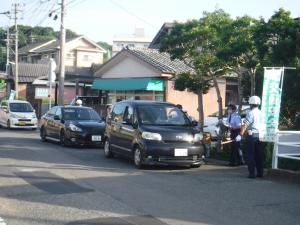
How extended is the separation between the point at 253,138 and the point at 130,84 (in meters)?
19.2

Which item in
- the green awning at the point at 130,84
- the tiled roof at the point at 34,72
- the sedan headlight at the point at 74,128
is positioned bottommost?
the sedan headlight at the point at 74,128

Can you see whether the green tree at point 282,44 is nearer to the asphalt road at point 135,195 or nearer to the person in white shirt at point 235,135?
the person in white shirt at point 235,135

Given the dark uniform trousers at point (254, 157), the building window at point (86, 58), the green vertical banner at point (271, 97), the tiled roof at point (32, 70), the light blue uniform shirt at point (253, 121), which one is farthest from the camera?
the building window at point (86, 58)

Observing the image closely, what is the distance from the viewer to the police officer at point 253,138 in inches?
442

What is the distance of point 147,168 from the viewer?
41.9 ft

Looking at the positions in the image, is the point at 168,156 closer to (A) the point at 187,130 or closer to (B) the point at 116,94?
(A) the point at 187,130

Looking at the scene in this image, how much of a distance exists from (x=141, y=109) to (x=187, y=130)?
1.54 metres

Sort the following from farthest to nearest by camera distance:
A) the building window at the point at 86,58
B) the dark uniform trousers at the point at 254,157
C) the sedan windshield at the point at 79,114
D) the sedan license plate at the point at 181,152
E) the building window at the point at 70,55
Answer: the building window at the point at 86,58 → the building window at the point at 70,55 → the sedan windshield at the point at 79,114 → the sedan license plate at the point at 181,152 → the dark uniform trousers at the point at 254,157

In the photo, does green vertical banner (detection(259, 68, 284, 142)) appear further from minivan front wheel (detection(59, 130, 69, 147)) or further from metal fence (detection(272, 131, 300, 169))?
minivan front wheel (detection(59, 130, 69, 147))

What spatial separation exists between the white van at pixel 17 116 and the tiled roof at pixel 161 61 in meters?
7.19

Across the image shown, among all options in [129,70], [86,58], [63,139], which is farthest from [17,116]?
[86,58]

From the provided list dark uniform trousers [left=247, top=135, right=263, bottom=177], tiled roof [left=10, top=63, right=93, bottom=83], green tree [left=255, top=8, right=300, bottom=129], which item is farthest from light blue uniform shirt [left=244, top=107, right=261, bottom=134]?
tiled roof [left=10, top=63, right=93, bottom=83]

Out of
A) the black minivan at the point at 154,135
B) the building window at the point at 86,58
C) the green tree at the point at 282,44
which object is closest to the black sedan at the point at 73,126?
the black minivan at the point at 154,135

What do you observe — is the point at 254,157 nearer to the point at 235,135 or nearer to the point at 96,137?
the point at 235,135
